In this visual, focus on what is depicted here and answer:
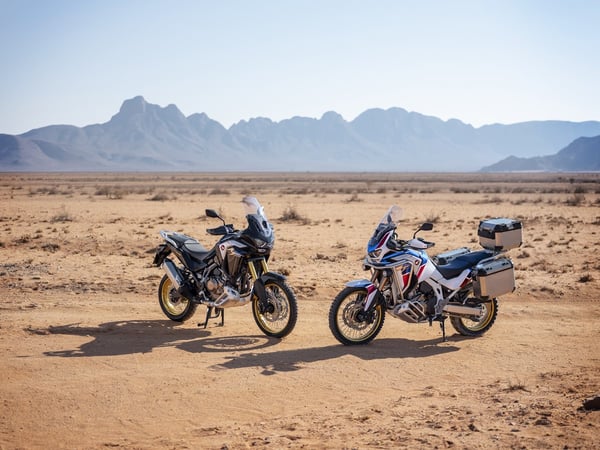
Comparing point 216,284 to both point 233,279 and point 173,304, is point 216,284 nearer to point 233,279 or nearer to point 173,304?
point 233,279

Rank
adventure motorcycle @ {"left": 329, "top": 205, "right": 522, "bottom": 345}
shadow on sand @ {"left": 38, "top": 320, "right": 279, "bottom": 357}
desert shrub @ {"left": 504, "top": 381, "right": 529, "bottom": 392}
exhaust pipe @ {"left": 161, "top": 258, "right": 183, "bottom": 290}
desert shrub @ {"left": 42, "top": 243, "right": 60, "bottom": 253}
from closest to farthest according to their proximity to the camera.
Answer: desert shrub @ {"left": 504, "top": 381, "right": 529, "bottom": 392}
shadow on sand @ {"left": 38, "top": 320, "right": 279, "bottom": 357}
adventure motorcycle @ {"left": 329, "top": 205, "right": 522, "bottom": 345}
exhaust pipe @ {"left": 161, "top": 258, "right": 183, "bottom": 290}
desert shrub @ {"left": 42, "top": 243, "right": 60, "bottom": 253}

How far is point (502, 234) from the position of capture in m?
8.83

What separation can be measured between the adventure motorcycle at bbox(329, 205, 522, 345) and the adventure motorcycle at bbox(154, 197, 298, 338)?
2.63ft

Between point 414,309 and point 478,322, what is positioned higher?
point 414,309

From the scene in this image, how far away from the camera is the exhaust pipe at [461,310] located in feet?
28.3

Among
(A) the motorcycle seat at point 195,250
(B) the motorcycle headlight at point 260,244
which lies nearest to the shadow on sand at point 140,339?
(A) the motorcycle seat at point 195,250

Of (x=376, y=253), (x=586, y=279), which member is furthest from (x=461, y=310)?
(x=586, y=279)

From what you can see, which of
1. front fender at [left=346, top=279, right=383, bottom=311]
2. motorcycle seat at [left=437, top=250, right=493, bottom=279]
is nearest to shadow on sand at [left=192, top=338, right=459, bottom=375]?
front fender at [left=346, top=279, right=383, bottom=311]

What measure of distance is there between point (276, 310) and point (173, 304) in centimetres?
198

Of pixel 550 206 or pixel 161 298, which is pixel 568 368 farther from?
pixel 550 206

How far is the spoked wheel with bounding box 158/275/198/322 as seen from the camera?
968 centimetres

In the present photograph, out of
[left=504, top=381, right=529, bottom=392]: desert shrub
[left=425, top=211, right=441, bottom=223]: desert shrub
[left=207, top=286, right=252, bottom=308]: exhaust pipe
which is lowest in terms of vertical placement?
[left=504, top=381, right=529, bottom=392]: desert shrub

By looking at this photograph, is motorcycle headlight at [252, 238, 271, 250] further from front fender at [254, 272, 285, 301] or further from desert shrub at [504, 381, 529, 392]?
desert shrub at [504, 381, 529, 392]

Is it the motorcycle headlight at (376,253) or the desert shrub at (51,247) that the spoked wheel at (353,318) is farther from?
the desert shrub at (51,247)
